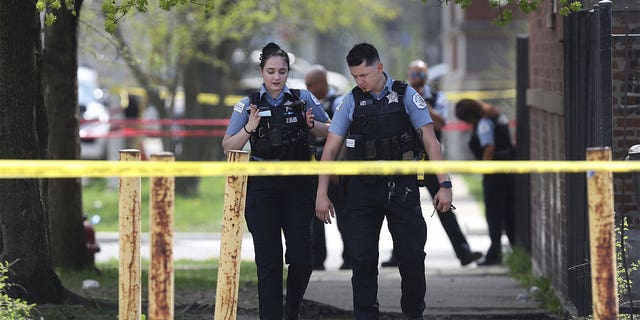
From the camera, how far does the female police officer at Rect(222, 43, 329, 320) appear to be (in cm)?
718

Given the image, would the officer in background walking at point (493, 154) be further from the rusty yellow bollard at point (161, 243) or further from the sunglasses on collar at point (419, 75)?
the rusty yellow bollard at point (161, 243)

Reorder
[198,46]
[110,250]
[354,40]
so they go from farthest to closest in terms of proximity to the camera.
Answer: [354,40] → [198,46] → [110,250]

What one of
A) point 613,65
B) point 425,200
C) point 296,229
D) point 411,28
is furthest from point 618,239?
point 411,28

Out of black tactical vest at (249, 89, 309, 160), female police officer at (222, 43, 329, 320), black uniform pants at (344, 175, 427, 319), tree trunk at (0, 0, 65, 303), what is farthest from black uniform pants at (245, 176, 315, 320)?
tree trunk at (0, 0, 65, 303)

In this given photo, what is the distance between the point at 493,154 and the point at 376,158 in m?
5.19

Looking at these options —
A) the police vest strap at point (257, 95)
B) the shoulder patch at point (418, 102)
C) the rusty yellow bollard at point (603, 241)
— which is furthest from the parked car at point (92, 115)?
the rusty yellow bollard at point (603, 241)

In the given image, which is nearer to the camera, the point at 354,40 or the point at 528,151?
the point at 528,151

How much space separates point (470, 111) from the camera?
1202 cm

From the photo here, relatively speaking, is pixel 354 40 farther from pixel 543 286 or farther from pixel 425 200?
pixel 543 286

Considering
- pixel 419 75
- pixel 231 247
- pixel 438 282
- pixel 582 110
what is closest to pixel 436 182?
pixel 438 282

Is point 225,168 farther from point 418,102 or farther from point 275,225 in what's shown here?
point 418,102

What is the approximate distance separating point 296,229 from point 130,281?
5.09 ft

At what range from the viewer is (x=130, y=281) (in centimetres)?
589

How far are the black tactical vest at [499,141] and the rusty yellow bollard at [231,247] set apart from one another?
19.4 feet
